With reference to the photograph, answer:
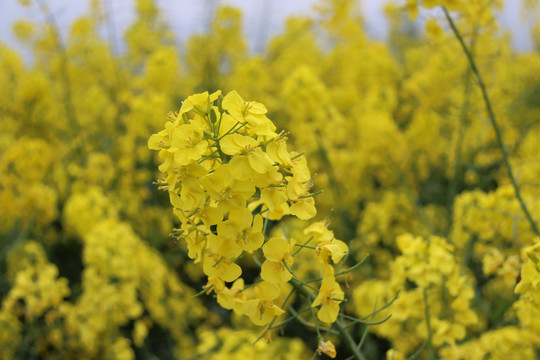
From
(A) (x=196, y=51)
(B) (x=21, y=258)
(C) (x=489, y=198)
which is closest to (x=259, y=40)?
(A) (x=196, y=51)

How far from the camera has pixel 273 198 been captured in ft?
3.19

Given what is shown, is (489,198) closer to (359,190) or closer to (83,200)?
(359,190)

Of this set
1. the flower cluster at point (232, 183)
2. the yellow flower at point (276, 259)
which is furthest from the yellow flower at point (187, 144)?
the yellow flower at point (276, 259)

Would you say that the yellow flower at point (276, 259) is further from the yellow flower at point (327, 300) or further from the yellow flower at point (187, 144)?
the yellow flower at point (187, 144)

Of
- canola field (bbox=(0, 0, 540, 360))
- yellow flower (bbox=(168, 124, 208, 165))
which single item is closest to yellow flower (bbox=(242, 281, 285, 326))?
canola field (bbox=(0, 0, 540, 360))

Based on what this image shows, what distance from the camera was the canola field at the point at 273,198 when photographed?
103 centimetres

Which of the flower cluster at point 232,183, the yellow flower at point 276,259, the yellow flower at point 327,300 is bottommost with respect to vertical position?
the yellow flower at point 327,300

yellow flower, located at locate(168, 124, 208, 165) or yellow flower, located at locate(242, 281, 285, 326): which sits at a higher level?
yellow flower, located at locate(168, 124, 208, 165)

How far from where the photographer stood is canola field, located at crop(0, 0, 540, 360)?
3.38 ft

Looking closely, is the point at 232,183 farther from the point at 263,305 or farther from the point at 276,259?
the point at 263,305

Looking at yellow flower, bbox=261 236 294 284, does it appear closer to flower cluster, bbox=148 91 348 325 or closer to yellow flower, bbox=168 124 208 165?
flower cluster, bbox=148 91 348 325

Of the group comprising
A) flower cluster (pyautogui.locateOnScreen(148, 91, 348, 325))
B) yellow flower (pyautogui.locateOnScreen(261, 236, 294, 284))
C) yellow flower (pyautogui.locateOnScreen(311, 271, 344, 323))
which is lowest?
yellow flower (pyautogui.locateOnScreen(311, 271, 344, 323))

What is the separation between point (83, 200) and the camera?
10.8 feet

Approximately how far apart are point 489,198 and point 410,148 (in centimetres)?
149
